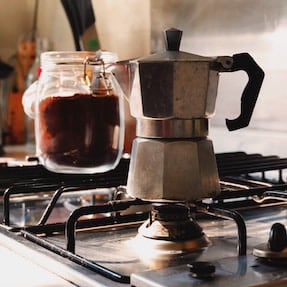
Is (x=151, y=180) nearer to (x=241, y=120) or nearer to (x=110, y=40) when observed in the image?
(x=241, y=120)

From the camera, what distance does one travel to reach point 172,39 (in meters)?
0.80

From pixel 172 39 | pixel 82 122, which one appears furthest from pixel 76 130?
pixel 172 39

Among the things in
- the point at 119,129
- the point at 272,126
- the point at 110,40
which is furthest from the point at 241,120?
the point at 110,40

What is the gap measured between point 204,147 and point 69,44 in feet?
4.01

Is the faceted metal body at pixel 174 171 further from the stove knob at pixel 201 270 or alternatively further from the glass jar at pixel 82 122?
the glass jar at pixel 82 122

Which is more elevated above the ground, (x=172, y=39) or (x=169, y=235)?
(x=172, y=39)

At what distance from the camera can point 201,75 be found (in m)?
0.78

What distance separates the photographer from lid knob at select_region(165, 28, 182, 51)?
800 mm

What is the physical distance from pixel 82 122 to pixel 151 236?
34 cm

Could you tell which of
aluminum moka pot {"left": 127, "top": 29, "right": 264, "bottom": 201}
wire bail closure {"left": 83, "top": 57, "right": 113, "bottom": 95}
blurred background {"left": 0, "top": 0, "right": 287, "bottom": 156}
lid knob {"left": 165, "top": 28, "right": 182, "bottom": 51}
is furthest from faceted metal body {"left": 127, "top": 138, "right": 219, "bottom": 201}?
blurred background {"left": 0, "top": 0, "right": 287, "bottom": 156}

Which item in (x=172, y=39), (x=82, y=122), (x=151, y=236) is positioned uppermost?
(x=172, y=39)

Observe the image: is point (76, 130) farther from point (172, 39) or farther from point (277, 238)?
point (277, 238)

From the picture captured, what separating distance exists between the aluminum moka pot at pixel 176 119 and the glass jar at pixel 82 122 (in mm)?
281

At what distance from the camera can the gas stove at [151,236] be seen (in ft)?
2.10
